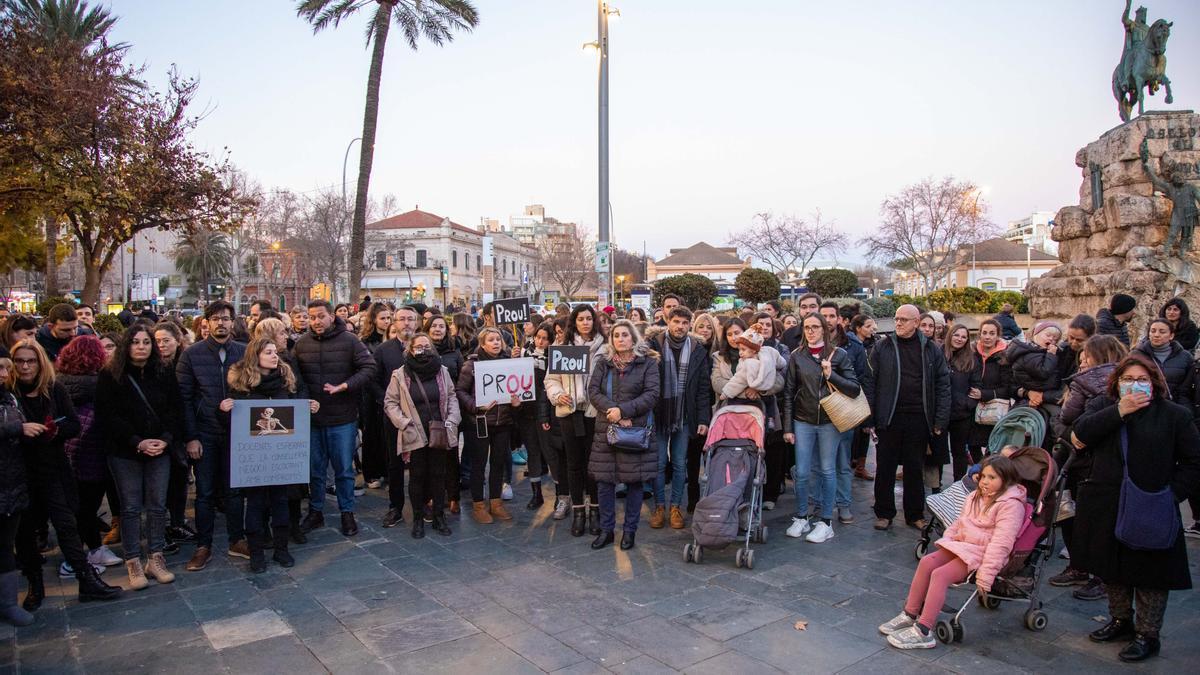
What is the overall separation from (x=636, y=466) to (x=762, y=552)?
1311 mm

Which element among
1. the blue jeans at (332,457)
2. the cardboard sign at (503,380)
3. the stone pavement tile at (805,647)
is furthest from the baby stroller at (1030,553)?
the blue jeans at (332,457)

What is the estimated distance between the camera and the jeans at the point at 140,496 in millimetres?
5777

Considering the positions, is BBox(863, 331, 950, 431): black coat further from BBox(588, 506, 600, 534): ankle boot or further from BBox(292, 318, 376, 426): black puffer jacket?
BBox(292, 318, 376, 426): black puffer jacket

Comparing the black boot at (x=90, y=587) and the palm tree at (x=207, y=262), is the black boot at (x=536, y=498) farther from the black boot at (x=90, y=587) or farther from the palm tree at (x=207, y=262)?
the palm tree at (x=207, y=262)

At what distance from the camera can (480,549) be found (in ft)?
22.0

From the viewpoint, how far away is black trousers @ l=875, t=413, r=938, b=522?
23.0ft

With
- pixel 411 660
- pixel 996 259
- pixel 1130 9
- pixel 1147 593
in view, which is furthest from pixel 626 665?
pixel 996 259

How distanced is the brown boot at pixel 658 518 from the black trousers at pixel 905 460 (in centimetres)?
201

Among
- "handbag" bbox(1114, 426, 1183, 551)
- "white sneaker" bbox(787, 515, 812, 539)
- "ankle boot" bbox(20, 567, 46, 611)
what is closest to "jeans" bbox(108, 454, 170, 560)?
"ankle boot" bbox(20, 567, 46, 611)

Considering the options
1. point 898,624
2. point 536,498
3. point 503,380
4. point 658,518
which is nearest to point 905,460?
point 658,518

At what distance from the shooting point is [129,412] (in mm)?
5746

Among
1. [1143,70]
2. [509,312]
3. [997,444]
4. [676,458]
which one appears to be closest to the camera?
[997,444]

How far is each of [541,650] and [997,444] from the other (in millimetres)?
4147

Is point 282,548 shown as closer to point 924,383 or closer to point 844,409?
point 844,409
